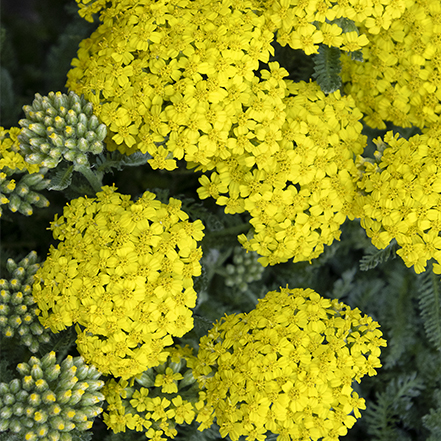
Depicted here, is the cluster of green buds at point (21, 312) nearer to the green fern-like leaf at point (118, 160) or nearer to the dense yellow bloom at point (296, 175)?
the green fern-like leaf at point (118, 160)

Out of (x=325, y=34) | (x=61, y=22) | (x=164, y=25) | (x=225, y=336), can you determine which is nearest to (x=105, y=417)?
(x=225, y=336)

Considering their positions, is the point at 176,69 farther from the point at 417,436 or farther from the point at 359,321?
the point at 417,436

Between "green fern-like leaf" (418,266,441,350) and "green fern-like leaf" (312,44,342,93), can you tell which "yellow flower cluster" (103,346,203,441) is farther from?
"green fern-like leaf" (312,44,342,93)

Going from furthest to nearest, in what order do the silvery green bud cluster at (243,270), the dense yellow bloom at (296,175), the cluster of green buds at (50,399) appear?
the silvery green bud cluster at (243,270), the dense yellow bloom at (296,175), the cluster of green buds at (50,399)

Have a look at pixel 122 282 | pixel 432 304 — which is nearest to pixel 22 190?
pixel 122 282

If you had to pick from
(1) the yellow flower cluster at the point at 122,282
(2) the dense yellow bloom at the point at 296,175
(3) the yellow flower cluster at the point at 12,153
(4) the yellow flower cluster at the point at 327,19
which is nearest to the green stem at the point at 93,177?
(1) the yellow flower cluster at the point at 122,282
